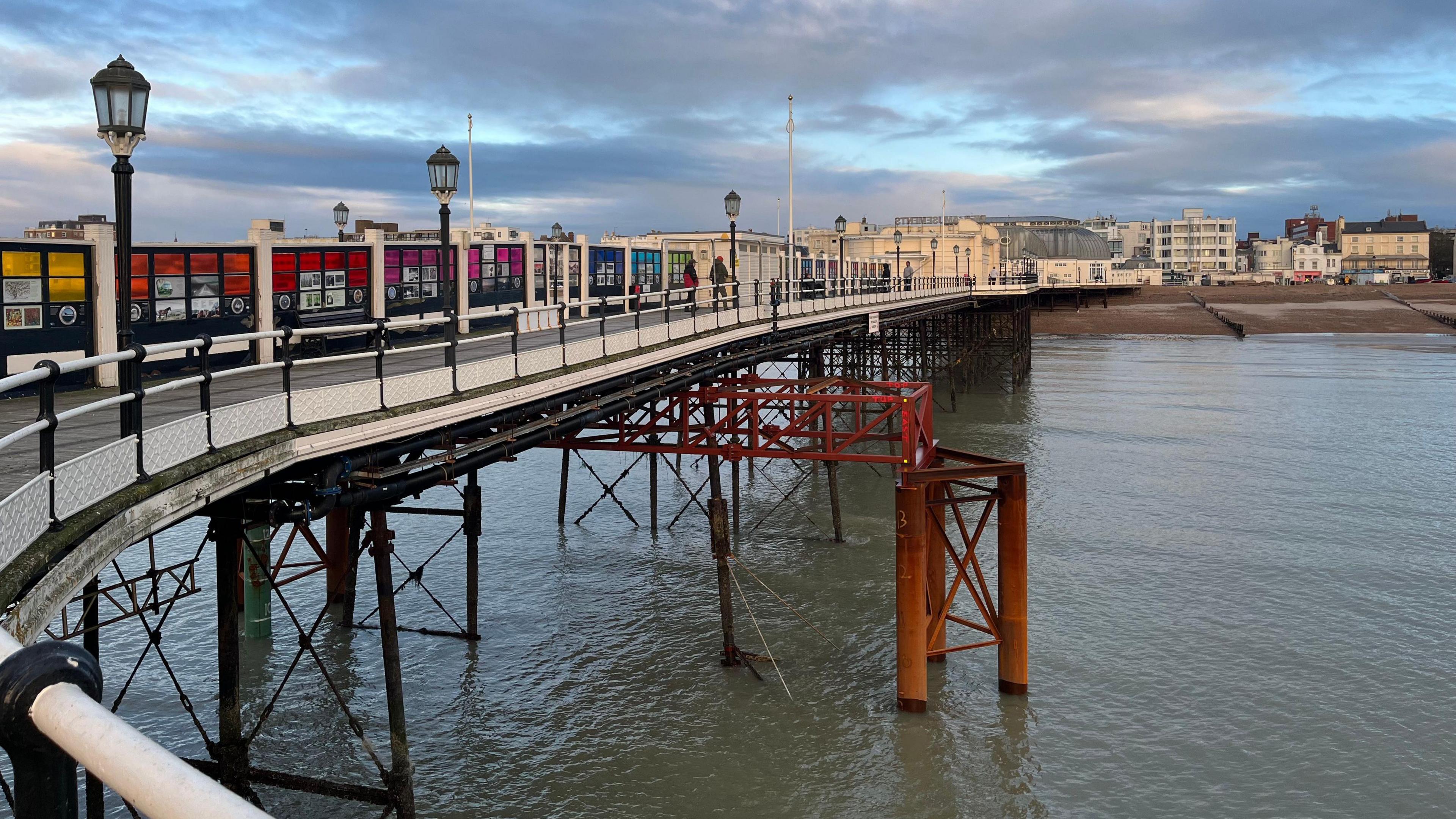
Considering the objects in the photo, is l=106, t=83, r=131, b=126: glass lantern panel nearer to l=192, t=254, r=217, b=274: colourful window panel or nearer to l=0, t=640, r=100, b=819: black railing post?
l=0, t=640, r=100, b=819: black railing post

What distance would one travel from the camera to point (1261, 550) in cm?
2547

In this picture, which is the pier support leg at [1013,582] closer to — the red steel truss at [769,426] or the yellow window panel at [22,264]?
the red steel truss at [769,426]

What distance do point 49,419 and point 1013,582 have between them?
42.7 ft

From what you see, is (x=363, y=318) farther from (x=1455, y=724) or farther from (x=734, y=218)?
(x=1455, y=724)

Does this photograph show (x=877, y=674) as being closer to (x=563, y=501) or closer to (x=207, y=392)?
(x=207, y=392)

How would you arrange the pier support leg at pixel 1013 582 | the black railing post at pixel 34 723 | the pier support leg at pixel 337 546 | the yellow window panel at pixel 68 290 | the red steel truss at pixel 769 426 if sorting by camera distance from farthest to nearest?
the pier support leg at pixel 337 546
the red steel truss at pixel 769 426
the yellow window panel at pixel 68 290
the pier support leg at pixel 1013 582
the black railing post at pixel 34 723

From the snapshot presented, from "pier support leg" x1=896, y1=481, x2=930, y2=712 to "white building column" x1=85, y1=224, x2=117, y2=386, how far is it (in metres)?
11.7

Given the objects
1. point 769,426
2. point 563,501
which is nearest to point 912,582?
point 769,426

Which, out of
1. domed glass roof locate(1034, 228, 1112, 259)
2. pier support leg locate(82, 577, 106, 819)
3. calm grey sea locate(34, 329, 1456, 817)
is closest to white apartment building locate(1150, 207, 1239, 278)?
domed glass roof locate(1034, 228, 1112, 259)

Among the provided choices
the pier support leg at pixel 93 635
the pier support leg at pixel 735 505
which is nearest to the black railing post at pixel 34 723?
the pier support leg at pixel 93 635

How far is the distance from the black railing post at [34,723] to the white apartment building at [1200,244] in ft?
660

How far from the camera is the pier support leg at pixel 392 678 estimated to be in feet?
41.6

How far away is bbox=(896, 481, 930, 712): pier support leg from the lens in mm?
15688

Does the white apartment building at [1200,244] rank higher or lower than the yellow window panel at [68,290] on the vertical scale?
higher
